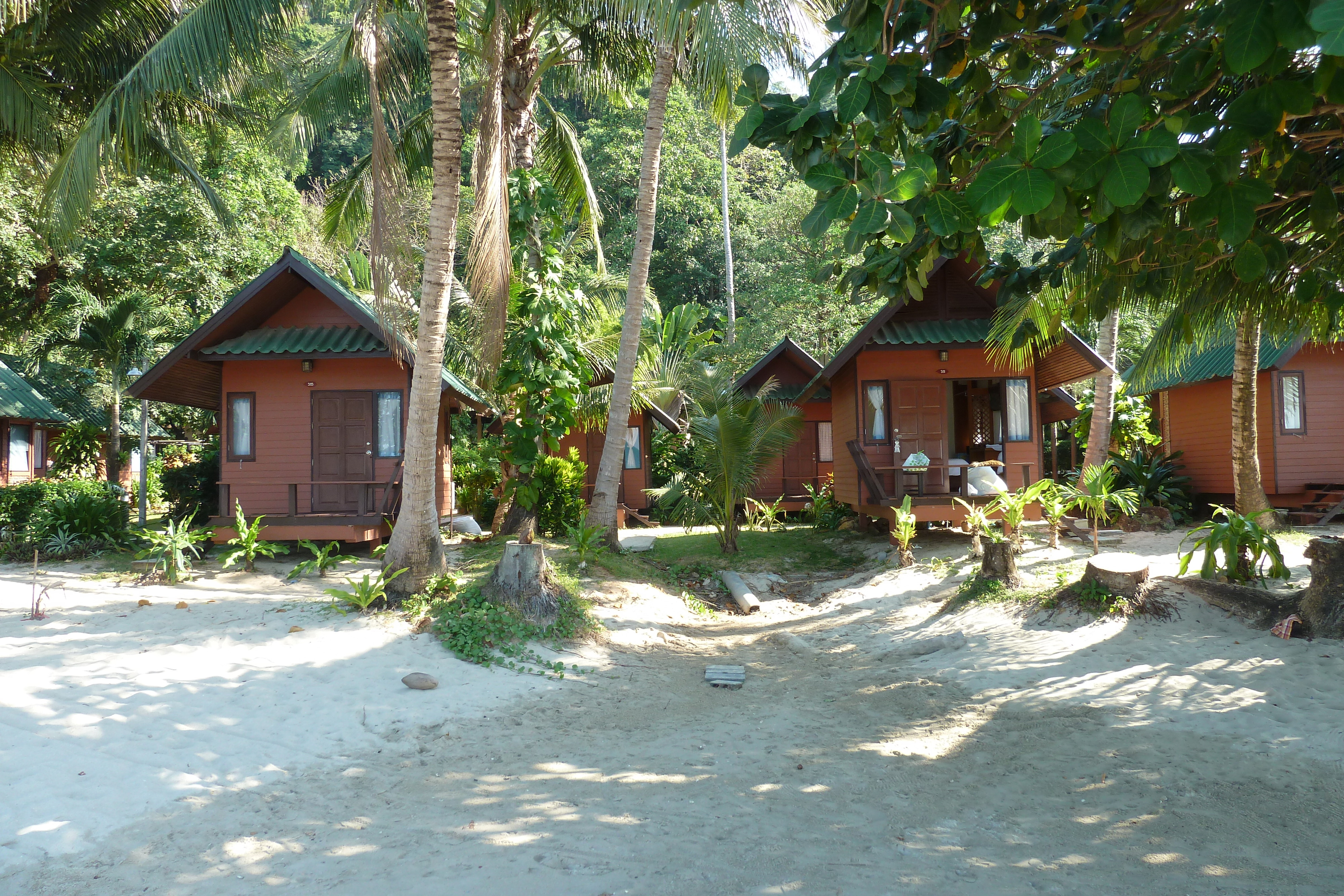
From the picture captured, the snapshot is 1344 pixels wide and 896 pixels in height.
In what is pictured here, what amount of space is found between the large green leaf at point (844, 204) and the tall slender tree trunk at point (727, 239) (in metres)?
24.9

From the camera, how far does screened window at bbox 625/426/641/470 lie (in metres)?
21.0

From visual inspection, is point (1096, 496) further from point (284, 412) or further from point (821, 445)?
point (284, 412)

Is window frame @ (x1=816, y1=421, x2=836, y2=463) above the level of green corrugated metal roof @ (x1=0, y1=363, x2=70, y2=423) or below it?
below

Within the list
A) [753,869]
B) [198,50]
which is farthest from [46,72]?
[753,869]

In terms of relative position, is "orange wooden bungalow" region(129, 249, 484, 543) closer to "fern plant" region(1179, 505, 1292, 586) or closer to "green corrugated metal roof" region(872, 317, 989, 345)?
"green corrugated metal roof" region(872, 317, 989, 345)

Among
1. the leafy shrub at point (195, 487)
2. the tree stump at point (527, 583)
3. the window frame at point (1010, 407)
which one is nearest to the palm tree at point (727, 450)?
the window frame at point (1010, 407)

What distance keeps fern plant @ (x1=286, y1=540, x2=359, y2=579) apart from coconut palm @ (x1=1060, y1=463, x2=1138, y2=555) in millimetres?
9467

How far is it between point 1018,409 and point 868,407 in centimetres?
260

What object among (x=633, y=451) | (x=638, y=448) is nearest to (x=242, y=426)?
(x=633, y=451)

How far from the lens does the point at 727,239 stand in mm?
30078

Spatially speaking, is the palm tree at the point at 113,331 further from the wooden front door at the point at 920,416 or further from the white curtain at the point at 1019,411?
the white curtain at the point at 1019,411

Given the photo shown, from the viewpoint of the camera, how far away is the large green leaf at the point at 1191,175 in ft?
10.2

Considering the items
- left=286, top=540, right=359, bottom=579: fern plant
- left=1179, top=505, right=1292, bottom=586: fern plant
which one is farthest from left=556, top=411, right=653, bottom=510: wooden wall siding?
left=1179, top=505, right=1292, bottom=586: fern plant

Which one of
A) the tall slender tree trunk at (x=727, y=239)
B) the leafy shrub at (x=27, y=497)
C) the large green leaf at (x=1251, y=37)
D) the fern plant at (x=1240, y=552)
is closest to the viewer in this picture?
the large green leaf at (x=1251, y=37)
